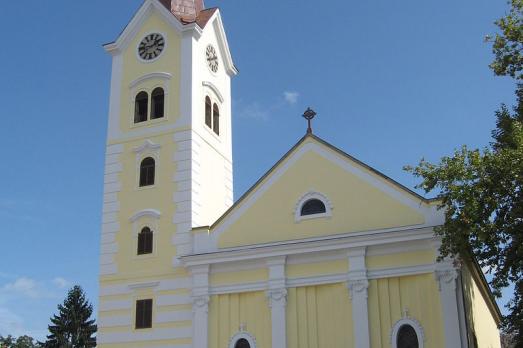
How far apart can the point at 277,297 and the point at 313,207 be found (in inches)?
139

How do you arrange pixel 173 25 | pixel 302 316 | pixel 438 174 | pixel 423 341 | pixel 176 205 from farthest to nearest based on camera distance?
pixel 173 25 < pixel 176 205 < pixel 302 316 < pixel 423 341 < pixel 438 174

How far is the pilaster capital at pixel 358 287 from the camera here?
23.5 metres

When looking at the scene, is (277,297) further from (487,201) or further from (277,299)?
(487,201)

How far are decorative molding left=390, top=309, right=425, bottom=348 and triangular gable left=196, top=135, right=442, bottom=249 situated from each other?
10.4 feet

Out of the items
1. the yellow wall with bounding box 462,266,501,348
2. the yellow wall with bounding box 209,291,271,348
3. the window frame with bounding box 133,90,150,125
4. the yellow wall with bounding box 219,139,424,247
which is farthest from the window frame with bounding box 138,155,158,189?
the yellow wall with bounding box 462,266,501,348

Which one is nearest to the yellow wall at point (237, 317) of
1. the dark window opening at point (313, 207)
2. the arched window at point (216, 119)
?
the dark window opening at point (313, 207)

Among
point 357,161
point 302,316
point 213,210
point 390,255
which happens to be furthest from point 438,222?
point 213,210

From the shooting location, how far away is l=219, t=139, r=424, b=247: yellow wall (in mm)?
24359

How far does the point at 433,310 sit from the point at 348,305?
9.34ft

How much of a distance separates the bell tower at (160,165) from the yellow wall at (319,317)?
13.4 feet

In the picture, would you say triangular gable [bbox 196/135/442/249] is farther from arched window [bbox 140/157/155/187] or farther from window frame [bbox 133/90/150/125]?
window frame [bbox 133/90/150/125]

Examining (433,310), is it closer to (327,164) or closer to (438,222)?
(438,222)

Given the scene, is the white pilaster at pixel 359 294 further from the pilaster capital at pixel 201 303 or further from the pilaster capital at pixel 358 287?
the pilaster capital at pixel 201 303

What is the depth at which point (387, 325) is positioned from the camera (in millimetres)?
23047
